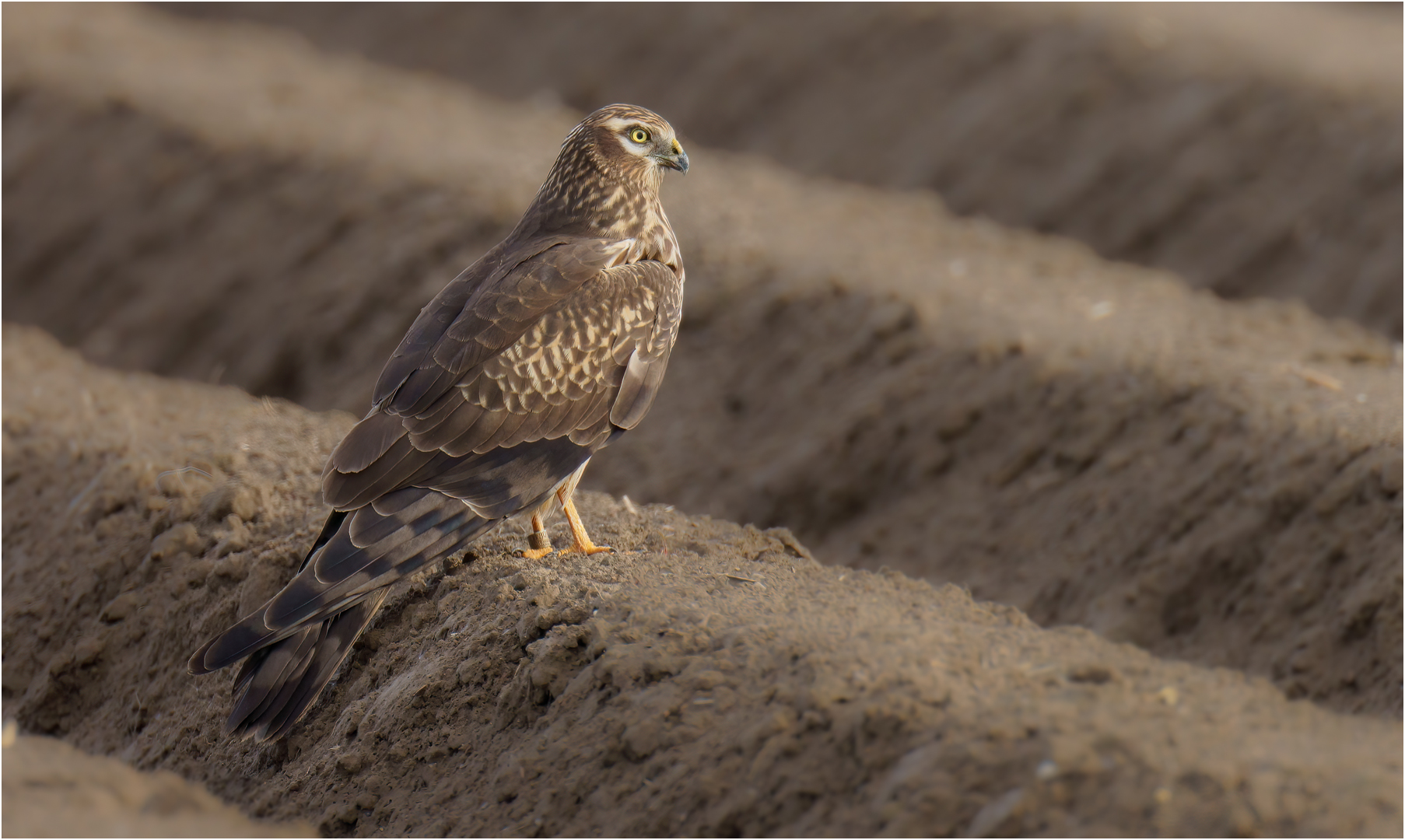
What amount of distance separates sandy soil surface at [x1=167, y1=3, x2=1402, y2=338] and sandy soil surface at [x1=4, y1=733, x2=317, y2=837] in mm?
10827

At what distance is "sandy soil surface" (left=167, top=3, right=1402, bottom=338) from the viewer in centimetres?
1341

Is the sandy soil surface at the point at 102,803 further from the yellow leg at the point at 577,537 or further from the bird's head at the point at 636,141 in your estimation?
the bird's head at the point at 636,141

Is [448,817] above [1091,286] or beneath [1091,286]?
beneath

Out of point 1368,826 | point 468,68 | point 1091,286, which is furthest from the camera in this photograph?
point 468,68

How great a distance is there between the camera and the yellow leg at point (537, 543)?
20.5 feet

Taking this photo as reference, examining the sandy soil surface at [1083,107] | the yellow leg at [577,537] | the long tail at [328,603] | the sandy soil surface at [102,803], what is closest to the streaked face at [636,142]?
the yellow leg at [577,537]

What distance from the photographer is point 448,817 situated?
5.16 metres

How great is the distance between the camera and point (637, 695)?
507 centimetres

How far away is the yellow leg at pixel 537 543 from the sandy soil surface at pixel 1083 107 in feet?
30.0

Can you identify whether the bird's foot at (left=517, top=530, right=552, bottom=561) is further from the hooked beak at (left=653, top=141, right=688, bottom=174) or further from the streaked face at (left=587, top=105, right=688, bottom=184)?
the hooked beak at (left=653, top=141, right=688, bottom=174)

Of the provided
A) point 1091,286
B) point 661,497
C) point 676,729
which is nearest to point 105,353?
point 661,497

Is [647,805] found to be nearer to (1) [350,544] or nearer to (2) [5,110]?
(1) [350,544]

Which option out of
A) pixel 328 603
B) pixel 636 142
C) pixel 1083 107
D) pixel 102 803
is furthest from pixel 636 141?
pixel 1083 107

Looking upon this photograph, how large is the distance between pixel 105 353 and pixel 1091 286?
9434 mm
